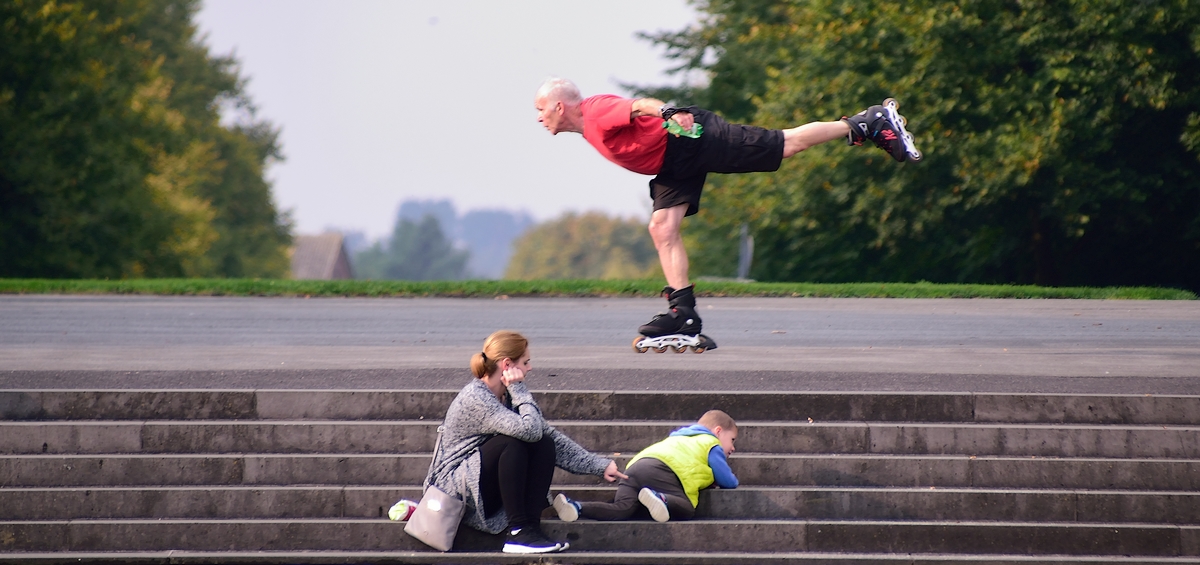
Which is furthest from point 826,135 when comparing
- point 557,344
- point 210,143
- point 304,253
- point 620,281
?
point 304,253

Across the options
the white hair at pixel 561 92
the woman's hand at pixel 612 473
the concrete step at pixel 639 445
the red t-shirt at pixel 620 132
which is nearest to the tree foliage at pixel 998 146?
the concrete step at pixel 639 445


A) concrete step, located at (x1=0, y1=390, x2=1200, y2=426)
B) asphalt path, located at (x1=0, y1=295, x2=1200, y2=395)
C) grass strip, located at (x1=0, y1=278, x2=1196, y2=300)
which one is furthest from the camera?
grass strip, located at (x1=0, y1=278, x2=1196, y2=300)

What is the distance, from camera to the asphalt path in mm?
7332

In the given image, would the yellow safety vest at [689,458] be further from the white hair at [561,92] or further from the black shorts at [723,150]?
the white hair at [561,92]

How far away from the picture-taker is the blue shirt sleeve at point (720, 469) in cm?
580

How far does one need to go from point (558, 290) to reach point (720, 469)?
8896 mm

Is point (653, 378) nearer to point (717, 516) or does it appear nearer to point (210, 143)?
point (717, 516)

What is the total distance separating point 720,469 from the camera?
5812mm

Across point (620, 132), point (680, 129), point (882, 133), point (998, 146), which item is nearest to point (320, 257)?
point (998, 146)

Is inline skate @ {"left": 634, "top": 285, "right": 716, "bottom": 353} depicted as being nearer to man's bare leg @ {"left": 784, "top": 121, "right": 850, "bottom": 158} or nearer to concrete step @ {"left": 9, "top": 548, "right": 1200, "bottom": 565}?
man's bare leg @ {"left": 784, "top": 121, "right": 850, "bottom": 158}

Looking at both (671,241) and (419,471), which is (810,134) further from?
(419,471)

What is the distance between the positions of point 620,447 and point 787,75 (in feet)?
61.0

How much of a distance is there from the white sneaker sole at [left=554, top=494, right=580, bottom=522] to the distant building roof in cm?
8835

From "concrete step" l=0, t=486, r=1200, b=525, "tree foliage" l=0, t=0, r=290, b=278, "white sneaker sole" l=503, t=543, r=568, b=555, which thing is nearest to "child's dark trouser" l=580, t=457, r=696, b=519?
"concrete step" l=0, t=486, r=1200, b=525
